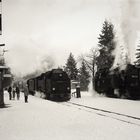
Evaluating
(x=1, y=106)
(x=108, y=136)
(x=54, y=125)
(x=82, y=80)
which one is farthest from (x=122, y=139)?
(x=82, y=80)

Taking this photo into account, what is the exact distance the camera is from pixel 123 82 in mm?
33719

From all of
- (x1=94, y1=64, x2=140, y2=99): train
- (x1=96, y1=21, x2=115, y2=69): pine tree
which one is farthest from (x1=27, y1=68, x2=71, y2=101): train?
(x1=96, y1=21, x2=115, y2=69): pine tree

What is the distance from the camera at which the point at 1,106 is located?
27.2 metres

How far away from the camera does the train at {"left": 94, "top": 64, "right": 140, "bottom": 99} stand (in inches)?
1298

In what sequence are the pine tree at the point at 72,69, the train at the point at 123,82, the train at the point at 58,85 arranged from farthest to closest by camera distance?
the pine tree at the point at 72,69, the train at the point at 58,85, the train at the point at 123,82

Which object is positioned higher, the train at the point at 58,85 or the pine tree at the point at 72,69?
the pine tree at the point at 72,69

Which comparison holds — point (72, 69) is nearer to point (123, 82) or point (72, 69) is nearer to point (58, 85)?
Answer: point (58, 85)

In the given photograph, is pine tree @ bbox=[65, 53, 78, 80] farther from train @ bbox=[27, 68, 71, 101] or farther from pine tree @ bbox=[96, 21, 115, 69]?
train @ bbox=[27, 68, 71, 101]

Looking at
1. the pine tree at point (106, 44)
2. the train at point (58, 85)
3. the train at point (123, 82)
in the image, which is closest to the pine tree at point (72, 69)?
the pine tree at point (106, 44)

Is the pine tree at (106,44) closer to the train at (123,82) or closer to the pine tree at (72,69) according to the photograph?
the pine tree at (72,69)

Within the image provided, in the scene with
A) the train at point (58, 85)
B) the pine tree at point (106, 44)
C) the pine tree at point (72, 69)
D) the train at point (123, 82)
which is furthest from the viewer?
the pine tree at point (72, 69)

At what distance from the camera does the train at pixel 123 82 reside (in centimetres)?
3297

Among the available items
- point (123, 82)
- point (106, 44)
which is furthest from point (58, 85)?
point (106, 44)

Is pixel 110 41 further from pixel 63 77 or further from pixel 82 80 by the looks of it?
pixel 63 77
